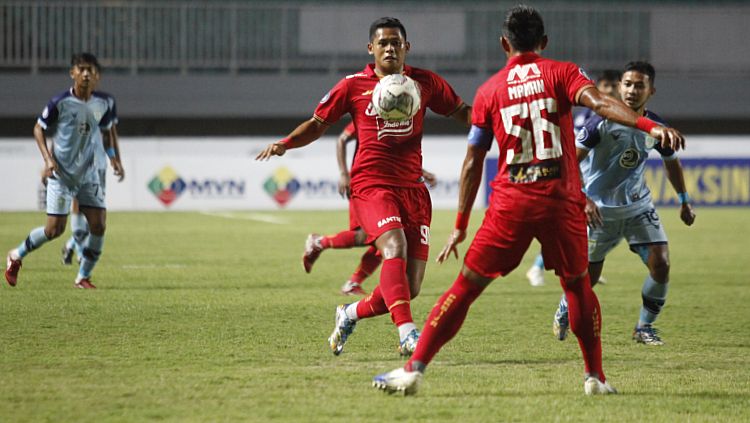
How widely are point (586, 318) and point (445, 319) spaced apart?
28.1 inches

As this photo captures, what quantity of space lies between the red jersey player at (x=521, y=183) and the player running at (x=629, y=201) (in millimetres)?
2166

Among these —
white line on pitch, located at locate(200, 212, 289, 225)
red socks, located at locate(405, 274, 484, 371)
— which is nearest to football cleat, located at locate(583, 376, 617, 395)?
red socks, located at locate(405, 274, 484, 371)

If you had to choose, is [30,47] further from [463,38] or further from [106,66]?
[463,38]

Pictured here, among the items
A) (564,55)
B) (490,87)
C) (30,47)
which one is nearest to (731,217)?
(564,55)

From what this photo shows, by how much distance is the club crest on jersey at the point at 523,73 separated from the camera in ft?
17.5

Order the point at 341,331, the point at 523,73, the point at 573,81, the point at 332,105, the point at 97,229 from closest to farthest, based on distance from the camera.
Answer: the point at 573,81 < the point at 523,73 < the point at 341,331 < the point at 332,105 < the point at 97,229

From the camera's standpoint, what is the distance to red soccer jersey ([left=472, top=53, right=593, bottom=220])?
5.31m

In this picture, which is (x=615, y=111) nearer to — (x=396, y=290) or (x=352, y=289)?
(x=396, y=290)

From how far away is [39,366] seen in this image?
6316 millimetres

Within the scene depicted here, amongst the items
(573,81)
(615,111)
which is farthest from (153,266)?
(615,111)

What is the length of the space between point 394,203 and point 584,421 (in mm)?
2155

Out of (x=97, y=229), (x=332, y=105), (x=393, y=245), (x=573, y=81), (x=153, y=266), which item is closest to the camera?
(x=573, y=81)

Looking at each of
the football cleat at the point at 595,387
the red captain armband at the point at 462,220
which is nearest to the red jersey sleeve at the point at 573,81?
the red captain armband at the point at 462,220

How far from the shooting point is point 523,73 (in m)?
5.36
